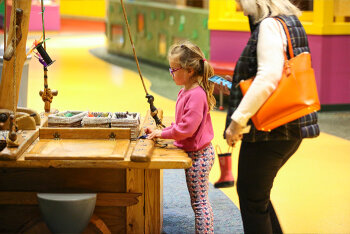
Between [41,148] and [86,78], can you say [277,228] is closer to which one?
[41,148]

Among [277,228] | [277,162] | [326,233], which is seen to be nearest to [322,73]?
[326,233]

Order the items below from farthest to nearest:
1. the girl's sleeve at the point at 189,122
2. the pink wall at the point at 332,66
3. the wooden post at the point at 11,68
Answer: the pink wall at the point at 332,66
the wooden post at the point at 11,68
the girl's sleeve at the point at 189,122

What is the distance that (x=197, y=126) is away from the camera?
10.1 feet

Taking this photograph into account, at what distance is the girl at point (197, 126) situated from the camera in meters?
3.11

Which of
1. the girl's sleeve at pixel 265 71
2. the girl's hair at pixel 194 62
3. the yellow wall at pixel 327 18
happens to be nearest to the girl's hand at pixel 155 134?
the girl's hair at pixel 194 62

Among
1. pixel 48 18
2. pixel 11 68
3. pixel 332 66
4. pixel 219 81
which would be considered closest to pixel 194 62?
pixel 219 81

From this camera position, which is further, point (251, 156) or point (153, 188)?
point (153, 188)

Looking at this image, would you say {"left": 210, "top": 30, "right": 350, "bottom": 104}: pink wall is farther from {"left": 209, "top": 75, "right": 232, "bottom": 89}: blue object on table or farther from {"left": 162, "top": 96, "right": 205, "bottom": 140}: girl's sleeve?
{"left": 162, "top": 96, "right": 205, "bottom": 140}: girl's sleeve

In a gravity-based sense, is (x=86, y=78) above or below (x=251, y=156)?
below

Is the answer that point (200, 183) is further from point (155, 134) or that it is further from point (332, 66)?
point (332, 66)

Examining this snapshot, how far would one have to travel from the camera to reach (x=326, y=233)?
387cm

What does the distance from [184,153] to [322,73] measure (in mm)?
5390

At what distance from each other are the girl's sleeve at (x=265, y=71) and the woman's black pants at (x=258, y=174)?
202 mm

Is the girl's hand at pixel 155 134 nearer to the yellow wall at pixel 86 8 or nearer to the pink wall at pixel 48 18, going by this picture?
the pink wall at pixel 48 18
